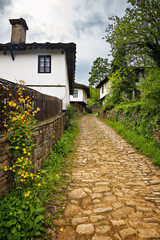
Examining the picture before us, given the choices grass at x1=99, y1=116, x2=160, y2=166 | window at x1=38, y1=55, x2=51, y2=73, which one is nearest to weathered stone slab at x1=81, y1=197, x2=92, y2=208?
grass at x1=99, y1=116, x2=160, y2=166

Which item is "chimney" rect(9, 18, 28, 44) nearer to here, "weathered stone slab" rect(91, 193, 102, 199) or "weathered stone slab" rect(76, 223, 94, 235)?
"weathered stone slab" rect(91, 193, 102, 199)

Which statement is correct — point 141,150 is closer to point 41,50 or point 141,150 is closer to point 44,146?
point 44,146

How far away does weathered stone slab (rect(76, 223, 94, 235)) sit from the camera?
2041 millimetres

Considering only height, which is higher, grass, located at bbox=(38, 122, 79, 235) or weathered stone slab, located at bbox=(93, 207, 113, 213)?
grass, located at bbox=(38, 122, 79, 235)

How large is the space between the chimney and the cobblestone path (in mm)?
10644

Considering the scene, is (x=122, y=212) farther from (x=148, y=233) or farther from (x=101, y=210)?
Answer: (x=148, y=233)

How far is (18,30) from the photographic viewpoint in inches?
421

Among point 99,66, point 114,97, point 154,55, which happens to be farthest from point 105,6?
point 99,66

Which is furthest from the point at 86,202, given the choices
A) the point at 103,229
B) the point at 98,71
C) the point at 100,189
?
the point at 98,71

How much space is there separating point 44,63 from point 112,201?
9.48 m

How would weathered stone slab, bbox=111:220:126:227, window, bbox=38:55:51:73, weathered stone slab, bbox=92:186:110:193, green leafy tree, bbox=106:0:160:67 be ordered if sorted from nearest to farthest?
1. weathered stone slab, bbox=111:220:126:227
2. weathered stone slab, bbox=92:186:110:193
3. green leafy tree, bbox=106:0:160:67
4. window, bbox=38:55:51:73

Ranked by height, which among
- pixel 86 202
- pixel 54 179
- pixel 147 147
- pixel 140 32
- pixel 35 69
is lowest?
pixel 86 202

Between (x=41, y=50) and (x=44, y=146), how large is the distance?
7.96m

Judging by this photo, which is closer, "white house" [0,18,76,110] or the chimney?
"white house" [0,18,76,110]
